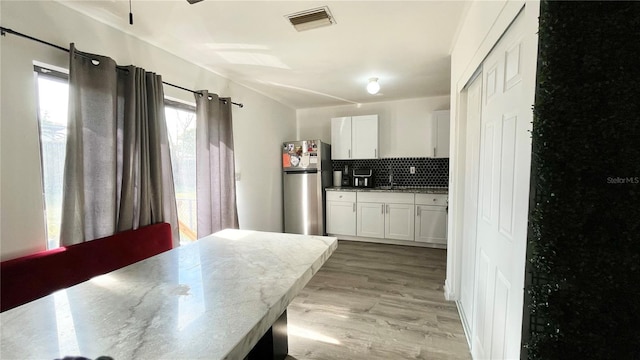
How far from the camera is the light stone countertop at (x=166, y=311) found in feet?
1.98

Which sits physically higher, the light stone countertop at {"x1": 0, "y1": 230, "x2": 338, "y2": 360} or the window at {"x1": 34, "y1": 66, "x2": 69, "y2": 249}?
the window at {"x1": 34, "y1": 66, "x2": 69, "y2": 249}

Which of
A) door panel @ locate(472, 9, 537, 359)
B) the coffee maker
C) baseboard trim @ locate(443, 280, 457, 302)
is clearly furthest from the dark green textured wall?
the coffee maker

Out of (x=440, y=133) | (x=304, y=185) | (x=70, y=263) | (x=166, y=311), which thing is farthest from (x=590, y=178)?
(x=304, y=185)

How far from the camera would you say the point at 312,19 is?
1946 millimetres

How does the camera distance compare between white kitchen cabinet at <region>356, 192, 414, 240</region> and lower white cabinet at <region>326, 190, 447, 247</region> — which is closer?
lower white cabinet at <region>326, 190, 447, 247</region>

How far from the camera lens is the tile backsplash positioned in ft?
14.4

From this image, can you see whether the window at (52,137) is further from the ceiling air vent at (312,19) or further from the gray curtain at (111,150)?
the ceiling air vent at (312,19)

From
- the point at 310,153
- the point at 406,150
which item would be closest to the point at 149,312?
the point at 310,153

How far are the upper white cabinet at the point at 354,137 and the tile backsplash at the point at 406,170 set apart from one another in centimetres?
33

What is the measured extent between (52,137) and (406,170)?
4330 millimetres

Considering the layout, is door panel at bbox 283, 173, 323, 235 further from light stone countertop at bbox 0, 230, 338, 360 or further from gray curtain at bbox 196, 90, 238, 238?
light stone countertop at bbox 0, 230, 338, 360

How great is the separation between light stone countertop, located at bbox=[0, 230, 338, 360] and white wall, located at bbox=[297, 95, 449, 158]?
3.74 metres

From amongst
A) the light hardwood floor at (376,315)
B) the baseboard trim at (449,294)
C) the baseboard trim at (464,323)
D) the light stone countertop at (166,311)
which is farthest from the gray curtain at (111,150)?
the baseboard trim at (449,294)

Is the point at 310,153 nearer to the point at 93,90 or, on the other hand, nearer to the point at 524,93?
the point at 93,90
